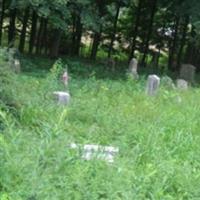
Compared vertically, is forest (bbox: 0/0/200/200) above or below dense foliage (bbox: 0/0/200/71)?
below

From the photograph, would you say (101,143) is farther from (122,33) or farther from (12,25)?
(122,33)

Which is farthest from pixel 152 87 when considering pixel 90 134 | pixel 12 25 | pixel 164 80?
pixel 12 25

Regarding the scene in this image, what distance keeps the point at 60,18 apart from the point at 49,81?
5639 mm

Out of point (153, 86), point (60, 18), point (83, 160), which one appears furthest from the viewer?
point (60, 18)

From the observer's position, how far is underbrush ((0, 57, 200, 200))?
4531mm

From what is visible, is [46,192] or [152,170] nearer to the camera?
[46,192]

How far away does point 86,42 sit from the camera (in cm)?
2364

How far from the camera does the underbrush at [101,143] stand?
453 centimetres

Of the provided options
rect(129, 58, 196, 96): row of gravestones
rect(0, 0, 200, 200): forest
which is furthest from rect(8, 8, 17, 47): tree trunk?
rect(129, 58, 196, 96): row of gravestones

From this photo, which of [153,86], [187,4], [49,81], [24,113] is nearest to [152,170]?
[24,113]

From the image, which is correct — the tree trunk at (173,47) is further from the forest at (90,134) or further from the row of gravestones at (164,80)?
the forest at (90,134)

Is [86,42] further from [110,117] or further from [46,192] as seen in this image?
[46,192]

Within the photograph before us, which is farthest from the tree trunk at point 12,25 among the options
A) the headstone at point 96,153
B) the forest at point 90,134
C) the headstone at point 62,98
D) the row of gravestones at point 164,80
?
the headstone at point 96,153

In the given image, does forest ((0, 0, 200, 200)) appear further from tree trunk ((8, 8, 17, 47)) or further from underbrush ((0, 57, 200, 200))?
tree trunk ((8, 8, 17, 47))
